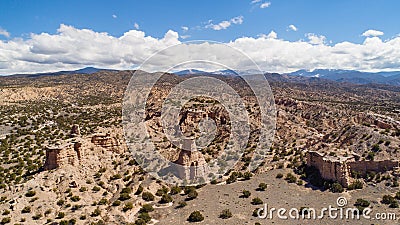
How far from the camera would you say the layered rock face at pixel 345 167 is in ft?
84.2

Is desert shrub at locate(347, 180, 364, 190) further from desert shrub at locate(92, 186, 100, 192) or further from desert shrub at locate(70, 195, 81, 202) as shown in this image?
desert shrub at locate(70, 195, 81, 202)

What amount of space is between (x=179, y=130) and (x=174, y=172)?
53.8ft

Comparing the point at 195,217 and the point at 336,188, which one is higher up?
the point at 336,188

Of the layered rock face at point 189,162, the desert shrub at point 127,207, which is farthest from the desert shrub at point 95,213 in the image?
the layered rock face at point 189,162

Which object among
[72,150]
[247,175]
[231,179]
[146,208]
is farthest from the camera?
[247,175]

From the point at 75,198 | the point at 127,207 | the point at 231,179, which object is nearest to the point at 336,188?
the point at 231,179

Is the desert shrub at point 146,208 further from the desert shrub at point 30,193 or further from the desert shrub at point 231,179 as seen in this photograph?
the desert shrub at point 231,179

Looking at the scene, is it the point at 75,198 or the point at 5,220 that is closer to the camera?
the point at 5,220

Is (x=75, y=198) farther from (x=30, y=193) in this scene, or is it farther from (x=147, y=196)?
(x=147, y=196)

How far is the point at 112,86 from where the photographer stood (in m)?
125

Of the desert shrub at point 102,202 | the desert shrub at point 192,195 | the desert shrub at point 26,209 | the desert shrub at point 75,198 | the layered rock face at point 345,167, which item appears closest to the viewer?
the desert shrub at point 26,209

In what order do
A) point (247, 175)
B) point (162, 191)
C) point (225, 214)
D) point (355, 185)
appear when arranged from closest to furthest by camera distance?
point (225, 214), point (355, 185), point (162, 191), point (247, 175)

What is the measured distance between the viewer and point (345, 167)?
25.6 m

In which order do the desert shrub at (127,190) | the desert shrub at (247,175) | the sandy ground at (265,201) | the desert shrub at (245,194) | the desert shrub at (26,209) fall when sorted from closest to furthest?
the desert shrub at (26,209) < the sandy ground at (265,201) < the desert shrub at (245,194) < the desert shrub at (127,190) < the desert shrub at (247,175)
